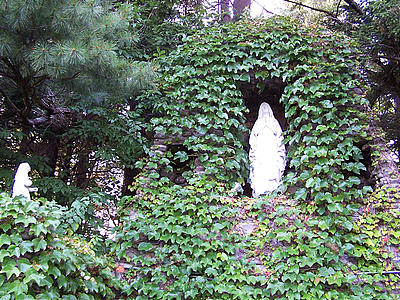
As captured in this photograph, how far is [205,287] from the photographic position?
3520 mm

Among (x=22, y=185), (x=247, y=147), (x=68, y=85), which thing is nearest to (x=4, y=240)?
(x=22, y=185)

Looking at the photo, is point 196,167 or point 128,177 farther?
point 128,177

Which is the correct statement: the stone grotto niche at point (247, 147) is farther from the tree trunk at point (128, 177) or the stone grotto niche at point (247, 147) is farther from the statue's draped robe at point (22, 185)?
the statue's draped robe at point (22, 185)

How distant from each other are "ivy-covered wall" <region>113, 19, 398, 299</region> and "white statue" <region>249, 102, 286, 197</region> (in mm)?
161

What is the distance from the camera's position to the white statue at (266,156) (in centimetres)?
433

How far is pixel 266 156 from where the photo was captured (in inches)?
174

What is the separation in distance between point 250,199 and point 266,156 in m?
0.63

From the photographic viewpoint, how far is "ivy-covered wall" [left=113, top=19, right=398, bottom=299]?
140 inches

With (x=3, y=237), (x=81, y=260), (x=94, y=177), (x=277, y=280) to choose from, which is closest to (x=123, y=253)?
(x=81, y=260)

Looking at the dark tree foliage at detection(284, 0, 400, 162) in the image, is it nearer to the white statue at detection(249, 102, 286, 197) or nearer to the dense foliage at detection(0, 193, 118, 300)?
the white statue at detection(249, 102, 286, 197)

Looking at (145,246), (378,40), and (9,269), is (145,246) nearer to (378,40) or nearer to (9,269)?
(9,269)

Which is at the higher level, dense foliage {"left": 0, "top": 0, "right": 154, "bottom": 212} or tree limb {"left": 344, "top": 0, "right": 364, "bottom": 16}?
tree limb {"left": 344, "top": 0, "right": 364, "bottom": 16}

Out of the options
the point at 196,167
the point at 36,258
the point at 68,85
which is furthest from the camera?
the point at 196,167

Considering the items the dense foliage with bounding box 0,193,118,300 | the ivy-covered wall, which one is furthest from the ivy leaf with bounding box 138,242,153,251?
the dense foliage with bounding box 0,193,118,300
